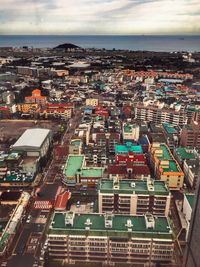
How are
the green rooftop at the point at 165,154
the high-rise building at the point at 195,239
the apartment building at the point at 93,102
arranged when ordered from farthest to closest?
the apartment building at the point at 93,102
the green rooftop at the point at 165,154
the high-rise building at the point at 195,239

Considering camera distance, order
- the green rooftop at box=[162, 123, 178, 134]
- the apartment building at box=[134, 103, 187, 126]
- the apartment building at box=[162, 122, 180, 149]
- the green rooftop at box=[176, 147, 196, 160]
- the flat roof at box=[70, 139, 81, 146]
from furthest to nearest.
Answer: the apartment building at box=[134, 103, 187, 126] → the green rooftop at box=[162, 123, 178, 134] → the apartment building at box=[162, 122, 180, 149] → the flat roof at box=[70, 139, 81, 146] → the green rooftop at box=[176, 147, 196, 160]

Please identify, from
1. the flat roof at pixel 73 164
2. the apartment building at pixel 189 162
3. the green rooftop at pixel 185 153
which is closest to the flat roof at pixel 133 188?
the apartment building at pixel 189 162

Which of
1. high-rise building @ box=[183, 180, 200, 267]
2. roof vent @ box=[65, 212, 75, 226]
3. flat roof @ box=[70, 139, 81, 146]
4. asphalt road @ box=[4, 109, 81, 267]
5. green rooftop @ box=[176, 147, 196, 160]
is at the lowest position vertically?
asphalt road @ box=[4, 109, 81, 267]

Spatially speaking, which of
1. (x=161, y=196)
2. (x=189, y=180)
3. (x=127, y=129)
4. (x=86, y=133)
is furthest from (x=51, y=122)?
(x=161, y=196)

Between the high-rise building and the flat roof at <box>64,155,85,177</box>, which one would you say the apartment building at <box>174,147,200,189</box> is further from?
the high-rise building

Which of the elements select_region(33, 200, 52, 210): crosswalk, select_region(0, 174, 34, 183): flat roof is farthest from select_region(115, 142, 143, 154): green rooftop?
select_region(33, 200, 52, 210): crosswalk

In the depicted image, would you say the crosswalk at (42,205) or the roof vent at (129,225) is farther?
the crosswalk at (42,205)

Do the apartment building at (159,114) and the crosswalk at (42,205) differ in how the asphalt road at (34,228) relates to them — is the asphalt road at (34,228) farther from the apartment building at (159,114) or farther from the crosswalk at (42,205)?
the apartment building at (159,114)
